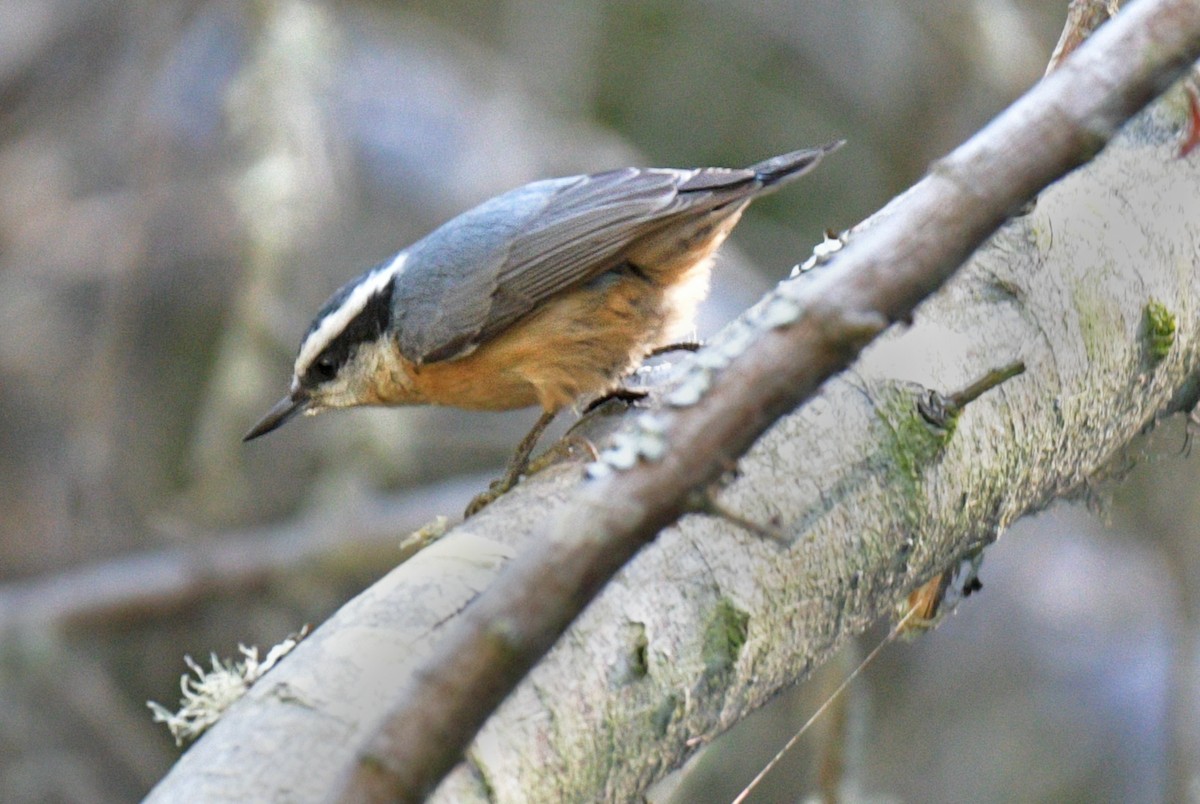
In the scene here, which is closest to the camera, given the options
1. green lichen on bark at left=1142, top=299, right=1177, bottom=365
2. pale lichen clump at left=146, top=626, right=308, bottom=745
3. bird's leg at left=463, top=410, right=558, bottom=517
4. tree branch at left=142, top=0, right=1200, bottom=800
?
tree branch at left=142, top=0, right=1200, bottom=800

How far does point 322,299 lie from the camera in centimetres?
586

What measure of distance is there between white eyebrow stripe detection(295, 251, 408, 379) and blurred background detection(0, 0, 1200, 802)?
819 mm

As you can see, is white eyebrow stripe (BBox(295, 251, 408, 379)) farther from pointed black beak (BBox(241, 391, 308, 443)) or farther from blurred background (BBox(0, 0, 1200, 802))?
blurred background (BBox(0, 0, 1200, 802))

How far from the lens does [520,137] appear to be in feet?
17.6

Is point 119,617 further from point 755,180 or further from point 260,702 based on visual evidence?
point 260,702

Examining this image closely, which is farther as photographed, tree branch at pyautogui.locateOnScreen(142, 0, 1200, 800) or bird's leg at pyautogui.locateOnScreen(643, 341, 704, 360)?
bird's leg at pyautogui.locateOnScreen(643, 341, 704, 360)

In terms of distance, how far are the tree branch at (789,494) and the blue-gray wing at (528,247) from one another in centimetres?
113

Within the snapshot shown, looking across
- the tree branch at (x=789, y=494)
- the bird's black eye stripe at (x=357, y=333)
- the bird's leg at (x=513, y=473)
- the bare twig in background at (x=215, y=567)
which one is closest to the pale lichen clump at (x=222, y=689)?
the tree branch at (x=789, y=494)

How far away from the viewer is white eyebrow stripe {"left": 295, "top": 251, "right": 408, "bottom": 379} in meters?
3.24

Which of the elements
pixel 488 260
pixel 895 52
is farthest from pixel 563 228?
pixel 895 52

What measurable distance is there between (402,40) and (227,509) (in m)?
2.85

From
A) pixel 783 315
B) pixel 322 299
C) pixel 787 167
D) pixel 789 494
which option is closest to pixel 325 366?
pixel 787 167

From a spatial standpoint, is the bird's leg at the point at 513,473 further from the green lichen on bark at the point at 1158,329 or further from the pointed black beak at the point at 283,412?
the green lichen on bark at the point at 1158,329

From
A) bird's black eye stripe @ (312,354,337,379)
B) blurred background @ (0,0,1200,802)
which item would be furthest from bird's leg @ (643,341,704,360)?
blurred background @ (0,0,1200,802)
